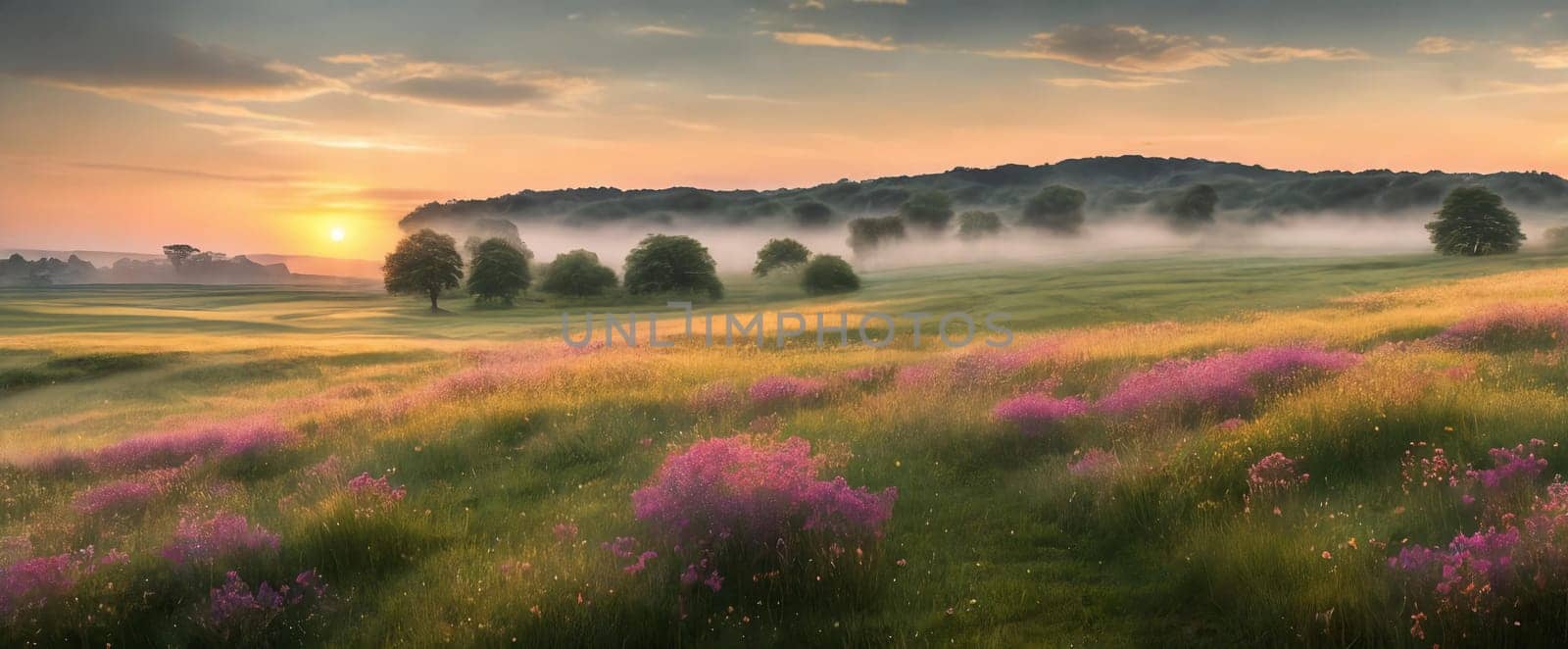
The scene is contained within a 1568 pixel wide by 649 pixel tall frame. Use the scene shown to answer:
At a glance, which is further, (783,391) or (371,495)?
(783,391)

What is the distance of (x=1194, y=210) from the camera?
15075 centimetres

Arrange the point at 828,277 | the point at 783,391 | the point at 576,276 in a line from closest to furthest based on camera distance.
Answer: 1. the point at 783,391
2. the point at 828,277
3. the point at 576,276

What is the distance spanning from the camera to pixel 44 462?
471 inches

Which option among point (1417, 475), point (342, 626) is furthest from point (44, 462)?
point (1417, 475)

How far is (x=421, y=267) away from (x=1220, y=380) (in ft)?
222

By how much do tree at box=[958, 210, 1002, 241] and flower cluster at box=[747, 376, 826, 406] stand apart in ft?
458

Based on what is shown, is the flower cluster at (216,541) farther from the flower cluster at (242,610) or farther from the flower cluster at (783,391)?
the flower cluster at (783,391)

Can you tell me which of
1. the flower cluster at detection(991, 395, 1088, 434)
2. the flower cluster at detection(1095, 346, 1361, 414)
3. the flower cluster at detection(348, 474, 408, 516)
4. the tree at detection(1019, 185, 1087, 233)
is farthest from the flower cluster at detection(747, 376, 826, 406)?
the tree at detection(1019, 185, 1087, 233)

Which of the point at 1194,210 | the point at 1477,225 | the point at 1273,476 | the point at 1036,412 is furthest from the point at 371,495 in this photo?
the point at 1194,210

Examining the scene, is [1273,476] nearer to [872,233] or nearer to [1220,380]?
[1220,380]

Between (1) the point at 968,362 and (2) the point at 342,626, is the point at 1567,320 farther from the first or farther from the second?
(2) the point at 342,626

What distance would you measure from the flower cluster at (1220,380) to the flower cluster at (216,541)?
9.99m

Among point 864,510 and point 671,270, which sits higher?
point 671,270

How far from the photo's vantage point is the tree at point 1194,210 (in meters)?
151
